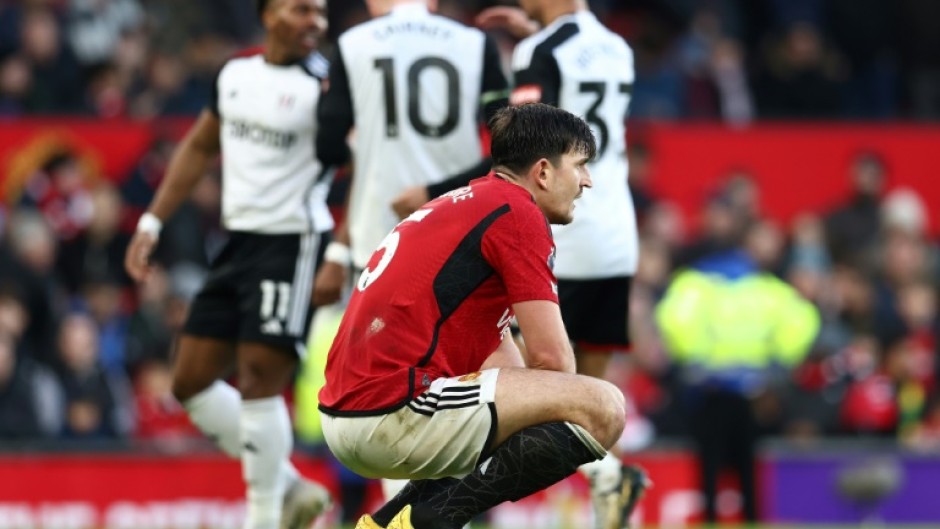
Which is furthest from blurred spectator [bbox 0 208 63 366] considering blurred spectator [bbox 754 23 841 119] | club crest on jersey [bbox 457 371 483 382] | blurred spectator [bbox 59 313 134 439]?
club crest on jersey [bbox 457 371 483 382]

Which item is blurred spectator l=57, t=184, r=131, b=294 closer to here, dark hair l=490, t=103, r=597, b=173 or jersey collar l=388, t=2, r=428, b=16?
jersey collar l=388, t=2, r=428, b=16

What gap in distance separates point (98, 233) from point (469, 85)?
293 inches

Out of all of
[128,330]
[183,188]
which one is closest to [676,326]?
[128,330]

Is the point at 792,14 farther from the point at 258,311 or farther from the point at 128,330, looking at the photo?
the point at 258,311

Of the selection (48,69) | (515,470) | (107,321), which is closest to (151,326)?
(107,321)

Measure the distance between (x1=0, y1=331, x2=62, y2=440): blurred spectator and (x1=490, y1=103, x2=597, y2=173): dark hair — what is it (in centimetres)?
760

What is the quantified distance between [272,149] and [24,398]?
5.56 m

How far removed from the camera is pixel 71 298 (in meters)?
15.2

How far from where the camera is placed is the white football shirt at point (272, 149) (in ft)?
28.5

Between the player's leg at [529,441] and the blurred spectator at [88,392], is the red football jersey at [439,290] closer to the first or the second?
the player's leg at [529,441]

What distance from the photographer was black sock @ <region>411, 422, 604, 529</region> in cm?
653

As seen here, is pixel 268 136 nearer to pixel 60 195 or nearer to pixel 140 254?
pixel 140 254

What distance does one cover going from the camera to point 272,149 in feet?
28.6

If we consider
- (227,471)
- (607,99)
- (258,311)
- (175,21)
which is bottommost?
(227,471)
